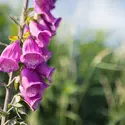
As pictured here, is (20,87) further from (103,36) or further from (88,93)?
(103,36)

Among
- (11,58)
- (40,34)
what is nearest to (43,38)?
(40,34)

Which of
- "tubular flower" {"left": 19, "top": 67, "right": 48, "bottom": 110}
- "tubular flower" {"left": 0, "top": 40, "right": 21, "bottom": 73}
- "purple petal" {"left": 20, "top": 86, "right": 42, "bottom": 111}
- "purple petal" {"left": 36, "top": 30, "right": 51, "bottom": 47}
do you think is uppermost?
"purple petal" {"left": 36, "top": 30, "right": 51, "bottom": 47}

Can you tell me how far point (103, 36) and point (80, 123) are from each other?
1.30 m

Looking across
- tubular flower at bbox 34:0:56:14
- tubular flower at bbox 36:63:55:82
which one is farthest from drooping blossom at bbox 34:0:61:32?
tubular flower at bbox 36:63:55:82

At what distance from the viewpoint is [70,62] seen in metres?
3.93

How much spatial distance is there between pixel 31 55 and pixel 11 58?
0.22ft

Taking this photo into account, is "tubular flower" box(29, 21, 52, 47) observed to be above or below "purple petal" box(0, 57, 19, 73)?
above

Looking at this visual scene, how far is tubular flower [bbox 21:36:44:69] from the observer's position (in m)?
1.49

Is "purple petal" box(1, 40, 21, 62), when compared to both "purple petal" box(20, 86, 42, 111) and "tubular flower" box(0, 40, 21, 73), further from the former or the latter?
"purple petal" box(20, 86, 42, 111)

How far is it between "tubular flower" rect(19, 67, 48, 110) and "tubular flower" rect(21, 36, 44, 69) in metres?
0.04

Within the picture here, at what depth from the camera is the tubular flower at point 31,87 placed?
4.95 ft

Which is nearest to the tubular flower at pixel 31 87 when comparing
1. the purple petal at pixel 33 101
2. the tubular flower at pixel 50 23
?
the purple petal at pixel 33 101

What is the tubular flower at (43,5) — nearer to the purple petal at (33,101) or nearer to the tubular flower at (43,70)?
the tubular flower at (43,70)

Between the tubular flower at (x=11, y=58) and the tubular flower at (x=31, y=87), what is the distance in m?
0.04
